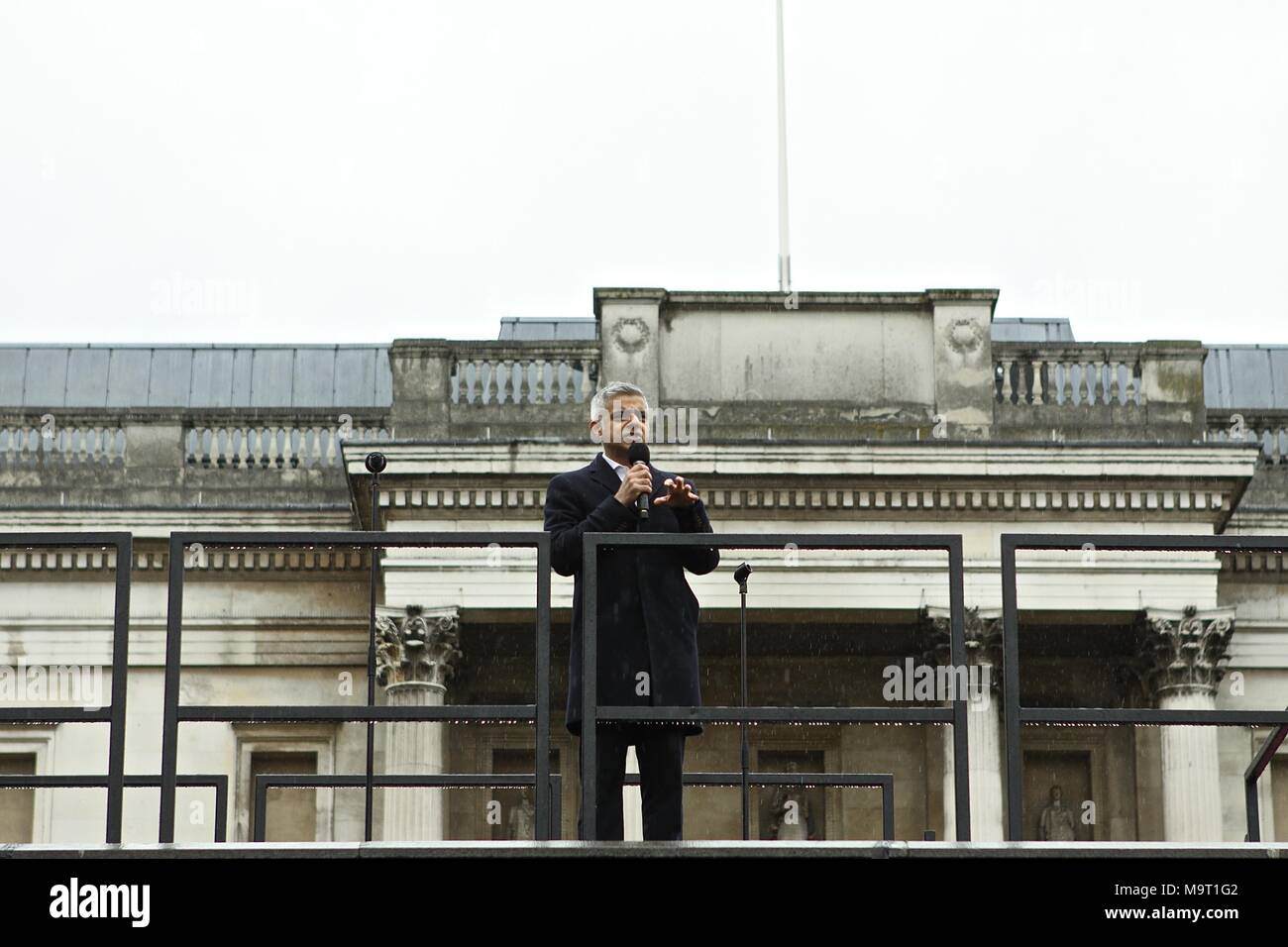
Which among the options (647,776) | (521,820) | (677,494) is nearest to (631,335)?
(521,820)

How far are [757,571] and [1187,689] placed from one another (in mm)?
5080

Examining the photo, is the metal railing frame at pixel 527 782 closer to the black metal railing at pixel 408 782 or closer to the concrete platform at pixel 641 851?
the black metal railing at pixel 408 782

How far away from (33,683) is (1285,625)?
1496cm

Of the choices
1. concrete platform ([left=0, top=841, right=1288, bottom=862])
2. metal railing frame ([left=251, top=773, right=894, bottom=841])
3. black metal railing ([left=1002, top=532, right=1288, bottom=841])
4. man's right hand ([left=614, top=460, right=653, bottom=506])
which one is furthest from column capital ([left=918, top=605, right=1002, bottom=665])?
concrete platform ([left=0, top=841, right=1288, bottom=862])

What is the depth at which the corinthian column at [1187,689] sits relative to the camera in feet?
86.8

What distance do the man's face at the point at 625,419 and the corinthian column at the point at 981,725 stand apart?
16.9 meters

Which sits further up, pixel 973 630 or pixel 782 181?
pixel 782 181

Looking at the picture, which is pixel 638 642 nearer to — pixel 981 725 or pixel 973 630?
pixel 981 725

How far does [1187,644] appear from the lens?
89.4ft

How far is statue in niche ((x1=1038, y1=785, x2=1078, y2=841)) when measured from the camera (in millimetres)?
27984

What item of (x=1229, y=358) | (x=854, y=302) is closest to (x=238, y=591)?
(x=854, y=302)

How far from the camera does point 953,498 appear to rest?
27.4 meters
